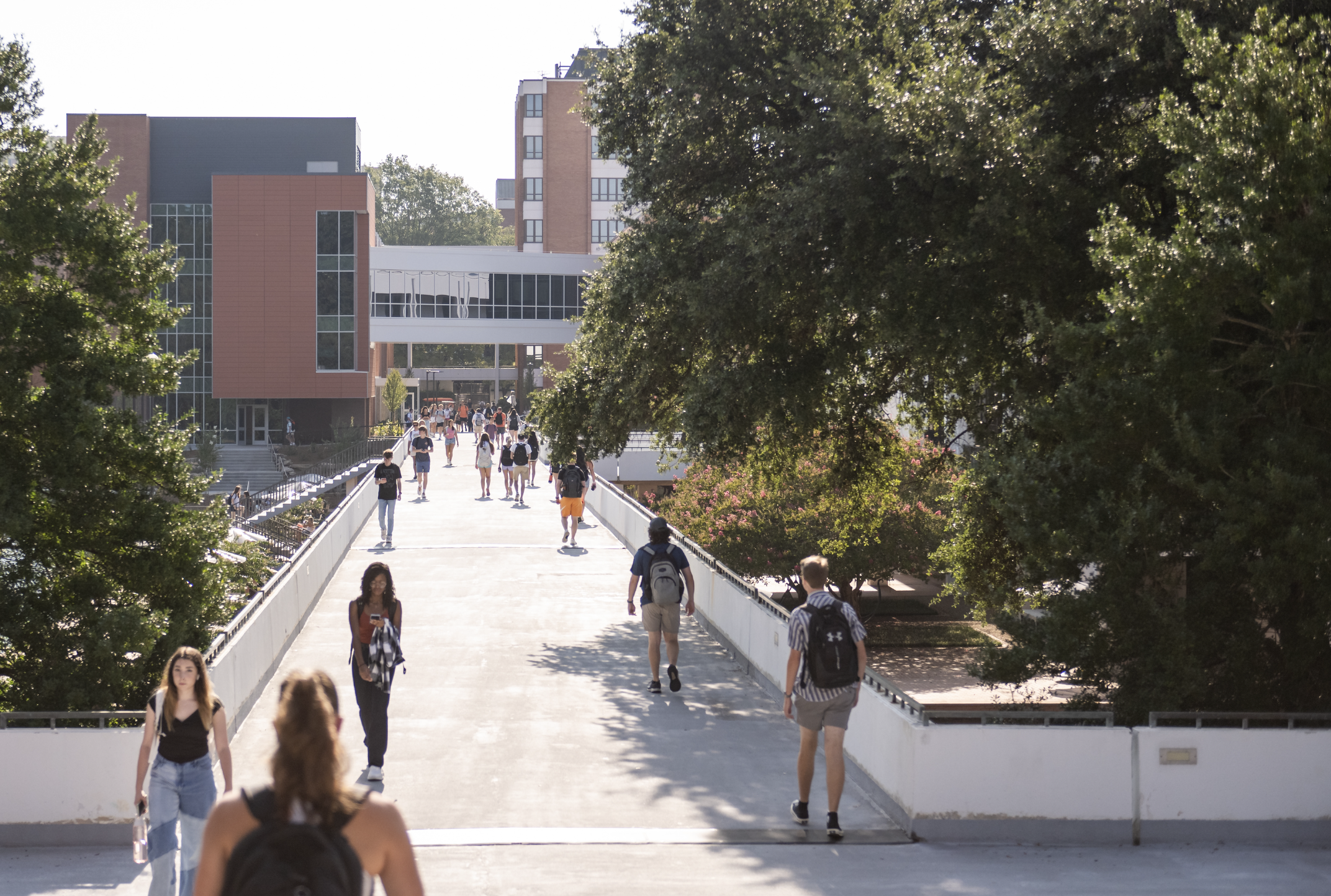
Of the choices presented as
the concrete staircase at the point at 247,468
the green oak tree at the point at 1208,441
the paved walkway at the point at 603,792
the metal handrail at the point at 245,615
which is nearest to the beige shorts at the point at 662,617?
the paved walkway at the point at 603,792

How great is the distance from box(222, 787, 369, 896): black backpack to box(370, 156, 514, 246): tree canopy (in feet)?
402

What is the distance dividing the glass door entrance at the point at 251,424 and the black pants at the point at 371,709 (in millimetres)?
62233

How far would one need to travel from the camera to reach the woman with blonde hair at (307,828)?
3.02m

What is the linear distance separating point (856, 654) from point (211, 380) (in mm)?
66615

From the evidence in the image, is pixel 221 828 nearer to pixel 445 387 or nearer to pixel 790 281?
pixel 790 281

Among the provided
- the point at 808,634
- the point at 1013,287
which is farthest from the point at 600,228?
the point at 808,634

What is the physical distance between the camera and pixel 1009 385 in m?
12.1

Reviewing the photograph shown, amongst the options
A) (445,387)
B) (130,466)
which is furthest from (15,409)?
(445,387)

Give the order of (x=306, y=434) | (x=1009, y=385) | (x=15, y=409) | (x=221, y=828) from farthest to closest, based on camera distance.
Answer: (x=306, y=434)
(x=1009, y=385)
(x=15, y=409)
(x=221, y=828)

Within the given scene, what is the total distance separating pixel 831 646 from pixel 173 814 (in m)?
3.86

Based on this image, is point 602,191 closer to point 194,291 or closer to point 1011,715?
point 194,291

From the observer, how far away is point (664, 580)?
12.1 m

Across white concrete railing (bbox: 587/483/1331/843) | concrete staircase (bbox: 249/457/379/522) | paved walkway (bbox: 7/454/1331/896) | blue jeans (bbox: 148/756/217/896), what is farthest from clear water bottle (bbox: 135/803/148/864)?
concrete staircase (bbox: 249/457/379/522)

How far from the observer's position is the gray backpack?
1205 cm
